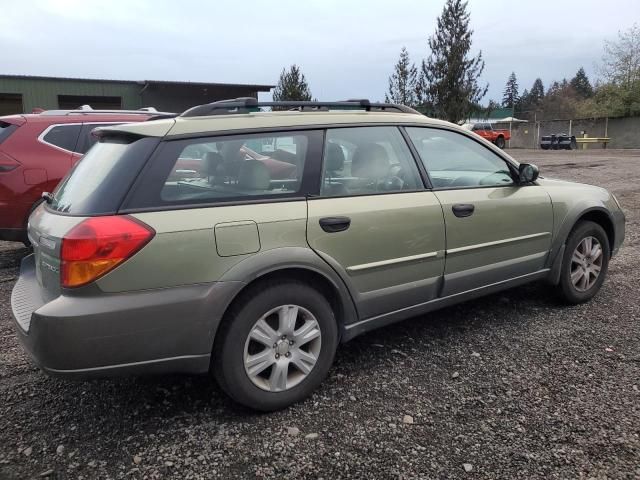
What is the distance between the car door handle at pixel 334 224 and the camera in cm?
299

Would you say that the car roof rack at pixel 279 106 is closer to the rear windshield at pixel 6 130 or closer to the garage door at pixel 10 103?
the rear windshield at pixel 6 130

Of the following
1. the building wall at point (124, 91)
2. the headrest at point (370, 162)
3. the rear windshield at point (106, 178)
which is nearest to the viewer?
the rear windshield at point (106, 178)

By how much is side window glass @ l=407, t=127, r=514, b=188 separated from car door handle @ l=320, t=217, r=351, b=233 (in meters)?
0.84

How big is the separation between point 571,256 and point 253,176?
281 cm

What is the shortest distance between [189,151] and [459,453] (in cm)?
199

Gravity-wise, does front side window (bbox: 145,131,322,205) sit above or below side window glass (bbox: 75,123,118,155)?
below

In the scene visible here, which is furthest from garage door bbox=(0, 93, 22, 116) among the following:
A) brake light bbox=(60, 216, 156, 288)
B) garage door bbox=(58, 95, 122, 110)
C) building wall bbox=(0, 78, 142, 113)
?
brake light bbox=(60, 216, 156, 288)

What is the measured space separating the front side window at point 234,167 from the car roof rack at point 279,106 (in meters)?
0.24

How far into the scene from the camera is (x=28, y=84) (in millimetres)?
27203

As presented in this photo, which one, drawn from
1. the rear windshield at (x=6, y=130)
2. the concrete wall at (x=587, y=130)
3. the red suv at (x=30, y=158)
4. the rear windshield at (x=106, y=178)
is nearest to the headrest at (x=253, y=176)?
the rear windshield at (x=106, y=178)

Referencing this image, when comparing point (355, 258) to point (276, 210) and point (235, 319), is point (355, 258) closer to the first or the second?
point (276, 210)

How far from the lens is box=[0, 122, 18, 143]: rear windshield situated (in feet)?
18.7

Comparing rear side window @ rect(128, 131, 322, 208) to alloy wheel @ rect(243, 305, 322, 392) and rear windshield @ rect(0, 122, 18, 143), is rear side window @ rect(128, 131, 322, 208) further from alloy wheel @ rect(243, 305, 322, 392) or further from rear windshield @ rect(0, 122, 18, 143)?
rear windshield @ rect(0, 122, 18, 143)

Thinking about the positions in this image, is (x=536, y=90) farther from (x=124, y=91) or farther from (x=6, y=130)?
(x=6, y=130)
